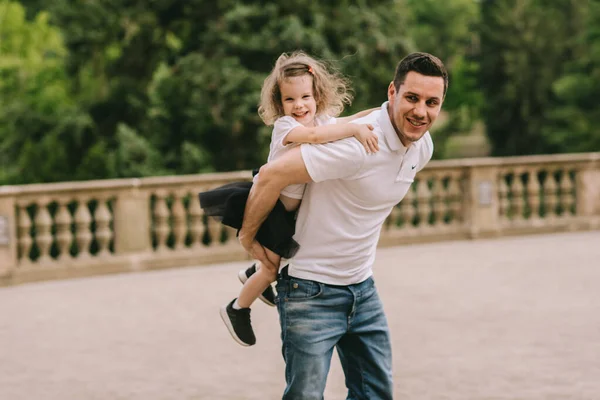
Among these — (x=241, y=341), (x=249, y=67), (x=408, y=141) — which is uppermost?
(x=249, y=67)

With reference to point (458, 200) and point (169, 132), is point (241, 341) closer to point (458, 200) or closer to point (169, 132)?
point (458, 200)

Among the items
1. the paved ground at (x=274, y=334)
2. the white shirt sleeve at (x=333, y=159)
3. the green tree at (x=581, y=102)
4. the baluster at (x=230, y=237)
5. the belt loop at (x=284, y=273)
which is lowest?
the paved ground at (x=274, y=334)

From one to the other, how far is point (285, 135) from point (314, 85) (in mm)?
357

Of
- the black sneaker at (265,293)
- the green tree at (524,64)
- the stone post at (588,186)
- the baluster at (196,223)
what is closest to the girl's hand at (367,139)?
the black sneaker at (265,293)

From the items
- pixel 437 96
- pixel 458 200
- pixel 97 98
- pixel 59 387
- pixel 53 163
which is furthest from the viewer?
pixel 97 98

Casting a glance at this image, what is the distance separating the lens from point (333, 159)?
364 cm

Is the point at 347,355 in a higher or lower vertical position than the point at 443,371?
higher

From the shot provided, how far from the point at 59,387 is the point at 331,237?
3.36 meters

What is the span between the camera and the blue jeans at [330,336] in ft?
12.5

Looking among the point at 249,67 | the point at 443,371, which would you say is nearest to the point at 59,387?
the point at 443,371

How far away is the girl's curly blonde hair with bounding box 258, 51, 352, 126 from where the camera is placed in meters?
4.16

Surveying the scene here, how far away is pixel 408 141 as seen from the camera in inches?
149

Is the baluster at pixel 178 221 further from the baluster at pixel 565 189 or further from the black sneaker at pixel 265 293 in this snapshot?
the black sneaker at pixel 265 293

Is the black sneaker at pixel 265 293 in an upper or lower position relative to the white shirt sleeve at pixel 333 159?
lower
